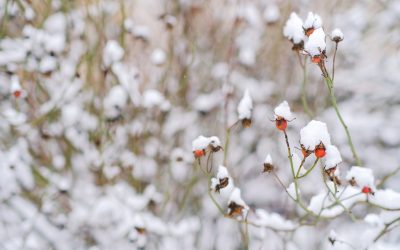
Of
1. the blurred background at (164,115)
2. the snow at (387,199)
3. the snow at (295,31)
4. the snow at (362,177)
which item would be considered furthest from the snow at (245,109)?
the blurred background at (164,115)

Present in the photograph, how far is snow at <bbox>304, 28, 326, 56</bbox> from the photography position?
130 centimetres

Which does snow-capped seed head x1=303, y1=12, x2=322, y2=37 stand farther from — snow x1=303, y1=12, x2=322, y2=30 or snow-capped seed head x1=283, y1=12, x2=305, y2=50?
snow-capped seed head x1=283, y1=12, x2=305, y2=50

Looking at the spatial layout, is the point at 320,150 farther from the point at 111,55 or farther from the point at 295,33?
the point at 111,55

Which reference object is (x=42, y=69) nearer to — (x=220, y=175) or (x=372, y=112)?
(x=220, y=175)

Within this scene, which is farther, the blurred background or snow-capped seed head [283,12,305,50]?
the blurred background

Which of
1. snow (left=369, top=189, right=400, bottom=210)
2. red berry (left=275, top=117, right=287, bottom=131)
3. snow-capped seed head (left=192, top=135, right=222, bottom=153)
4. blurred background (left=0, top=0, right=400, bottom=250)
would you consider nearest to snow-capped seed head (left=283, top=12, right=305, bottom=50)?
red berry (left=275, top=117, right=287, bottom=131)

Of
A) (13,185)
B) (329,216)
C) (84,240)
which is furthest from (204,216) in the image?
(329,216)

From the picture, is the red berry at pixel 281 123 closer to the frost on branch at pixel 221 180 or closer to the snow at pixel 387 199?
the frost on branch at pixel 221 180

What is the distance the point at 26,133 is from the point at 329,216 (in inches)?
82.9

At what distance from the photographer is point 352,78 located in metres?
3.72

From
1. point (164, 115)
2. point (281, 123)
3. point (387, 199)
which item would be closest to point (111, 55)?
point (164, 115)

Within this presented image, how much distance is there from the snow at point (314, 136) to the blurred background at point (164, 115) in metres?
1.34

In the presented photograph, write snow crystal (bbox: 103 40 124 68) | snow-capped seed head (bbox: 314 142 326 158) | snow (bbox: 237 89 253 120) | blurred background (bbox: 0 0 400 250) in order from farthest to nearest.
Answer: blurred background (bbox: 0 0 400 250) < snow crystal (bbox: 103 40 124 68) < snow (bbox: 237 89 253 120) < snow-capped seed head (bbox: 314 142 326 158)

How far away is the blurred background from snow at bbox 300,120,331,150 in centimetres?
134
